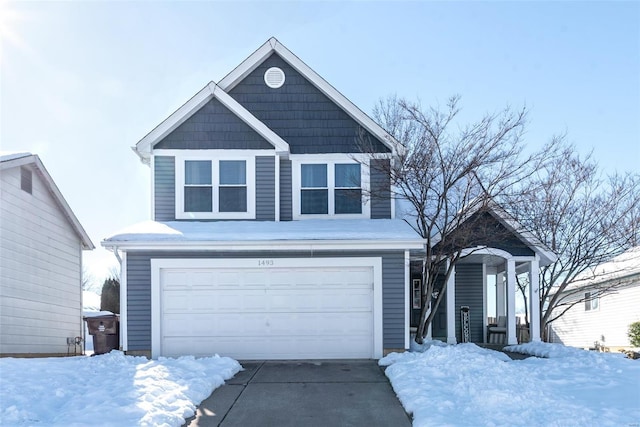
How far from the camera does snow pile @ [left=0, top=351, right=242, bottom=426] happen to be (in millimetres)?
6336

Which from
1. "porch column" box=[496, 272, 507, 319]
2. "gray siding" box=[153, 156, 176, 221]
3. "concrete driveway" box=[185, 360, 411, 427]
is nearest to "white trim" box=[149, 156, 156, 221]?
"gray siding" box=[153, 156, 176, 221]

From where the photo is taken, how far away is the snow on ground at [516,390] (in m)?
6.32

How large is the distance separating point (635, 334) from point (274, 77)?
546 inches

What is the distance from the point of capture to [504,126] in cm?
1287

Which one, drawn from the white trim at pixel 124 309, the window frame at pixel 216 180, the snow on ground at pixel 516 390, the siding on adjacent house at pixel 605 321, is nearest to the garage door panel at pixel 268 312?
the white trim at pixel 124 309

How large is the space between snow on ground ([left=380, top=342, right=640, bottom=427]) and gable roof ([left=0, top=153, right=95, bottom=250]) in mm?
10266

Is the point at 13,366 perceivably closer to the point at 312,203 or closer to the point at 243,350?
the point at 243,350

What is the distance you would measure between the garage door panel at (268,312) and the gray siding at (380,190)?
6.91 feet

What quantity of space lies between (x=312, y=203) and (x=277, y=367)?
4411 mm

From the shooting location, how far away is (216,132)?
13.1m

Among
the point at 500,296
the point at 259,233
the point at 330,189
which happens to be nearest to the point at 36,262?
the point at 259,233

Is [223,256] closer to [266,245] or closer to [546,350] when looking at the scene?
[266,245]

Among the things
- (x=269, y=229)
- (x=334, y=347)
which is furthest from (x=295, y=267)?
(x=334, y=347)

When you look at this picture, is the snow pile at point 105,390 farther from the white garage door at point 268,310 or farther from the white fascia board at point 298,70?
the white fascia board at point 298,70
